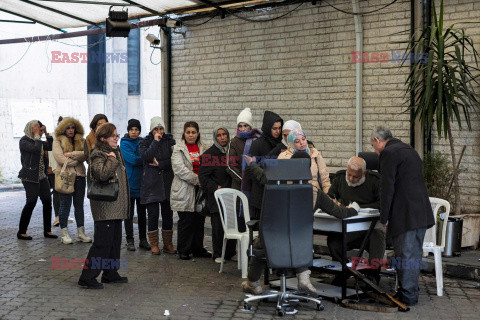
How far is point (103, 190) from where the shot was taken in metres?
6.41

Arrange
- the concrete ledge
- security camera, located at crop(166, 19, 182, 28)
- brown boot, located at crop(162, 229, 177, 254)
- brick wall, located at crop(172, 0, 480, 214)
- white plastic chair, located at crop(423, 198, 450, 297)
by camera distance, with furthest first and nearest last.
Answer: security camera, located at crop(166, 19, 182, 28) → brick wall, located at crop(172, 0, 480, 214) → brown boot, located at crop(162, 229, 177, 254) → the concrete ledge → white plastic chair, located at crop(423, 198, 450, 297)

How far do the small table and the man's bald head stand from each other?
540mm

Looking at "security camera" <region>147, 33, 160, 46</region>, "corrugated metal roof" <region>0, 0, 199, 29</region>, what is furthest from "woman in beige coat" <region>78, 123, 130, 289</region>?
"security camera" <region>147, 33, 160, 46</region>

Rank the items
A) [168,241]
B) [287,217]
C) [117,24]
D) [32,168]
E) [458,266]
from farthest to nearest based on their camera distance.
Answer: [117,24] → [32,168] → [168,241] → [458,266] → [287,217]

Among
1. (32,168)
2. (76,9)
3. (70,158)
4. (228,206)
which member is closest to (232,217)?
(228,206)

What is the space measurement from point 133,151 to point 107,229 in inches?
85.1

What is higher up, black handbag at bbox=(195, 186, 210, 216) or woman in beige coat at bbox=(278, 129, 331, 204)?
A: woman in beige coat at bbox=(278, 129, 331, 204)

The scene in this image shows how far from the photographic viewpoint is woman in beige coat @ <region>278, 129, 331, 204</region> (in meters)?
6.60

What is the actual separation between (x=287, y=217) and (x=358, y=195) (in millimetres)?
1369

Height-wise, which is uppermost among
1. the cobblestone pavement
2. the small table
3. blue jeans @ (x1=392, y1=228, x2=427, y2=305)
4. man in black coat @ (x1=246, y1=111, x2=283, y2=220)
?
man in black coat @ (x1=246, y1=111, x2=283, y2=220)

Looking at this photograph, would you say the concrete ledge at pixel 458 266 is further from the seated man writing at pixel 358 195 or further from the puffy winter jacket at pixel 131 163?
the puffy winter jacket at pixel 131 163

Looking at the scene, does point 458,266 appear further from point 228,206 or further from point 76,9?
point 76,9

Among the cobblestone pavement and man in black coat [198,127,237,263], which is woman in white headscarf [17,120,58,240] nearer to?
the cobblestone pavement

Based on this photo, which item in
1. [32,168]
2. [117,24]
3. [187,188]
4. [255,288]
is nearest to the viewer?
[255,288]
